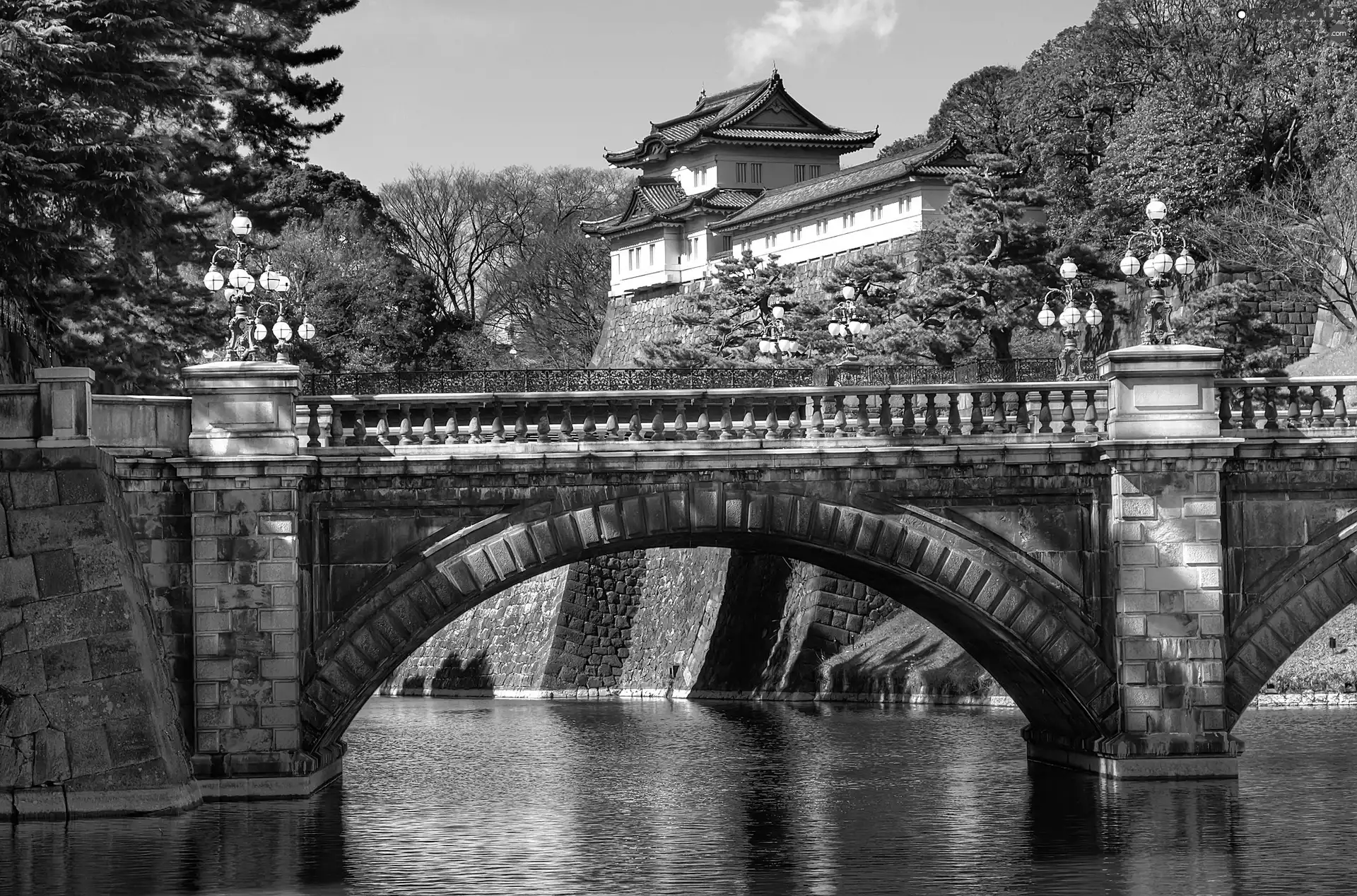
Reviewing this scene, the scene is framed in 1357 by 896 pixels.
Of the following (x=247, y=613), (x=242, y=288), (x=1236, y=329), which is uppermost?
(x=1236, y=329)

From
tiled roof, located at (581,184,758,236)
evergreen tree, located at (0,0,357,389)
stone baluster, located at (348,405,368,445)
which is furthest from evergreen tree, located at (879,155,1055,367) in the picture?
tiled roof, located at (581,184,758,236)

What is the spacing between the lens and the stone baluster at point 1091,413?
108 ft

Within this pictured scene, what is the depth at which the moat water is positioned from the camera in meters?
25.2

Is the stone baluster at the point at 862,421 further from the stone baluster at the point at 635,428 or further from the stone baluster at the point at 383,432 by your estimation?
the stone baluster at the point at 383,432

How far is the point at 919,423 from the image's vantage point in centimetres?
3297

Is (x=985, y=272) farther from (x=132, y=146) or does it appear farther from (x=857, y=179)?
(x=132, y=146)

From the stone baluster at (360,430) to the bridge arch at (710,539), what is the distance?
2.00 meters

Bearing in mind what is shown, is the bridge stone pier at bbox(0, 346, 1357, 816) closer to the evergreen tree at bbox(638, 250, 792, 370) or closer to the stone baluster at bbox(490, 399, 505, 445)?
the stone baluster at bbox(490, 399, 505, 445)

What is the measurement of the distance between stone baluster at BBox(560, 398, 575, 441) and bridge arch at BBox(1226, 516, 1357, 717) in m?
11.4

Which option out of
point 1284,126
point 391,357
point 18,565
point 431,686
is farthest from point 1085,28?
point 18,565

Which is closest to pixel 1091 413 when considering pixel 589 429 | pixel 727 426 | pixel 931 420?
pixel 931 420

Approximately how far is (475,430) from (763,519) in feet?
16.3

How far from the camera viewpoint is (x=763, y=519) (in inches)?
1278

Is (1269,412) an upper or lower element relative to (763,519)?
upper
